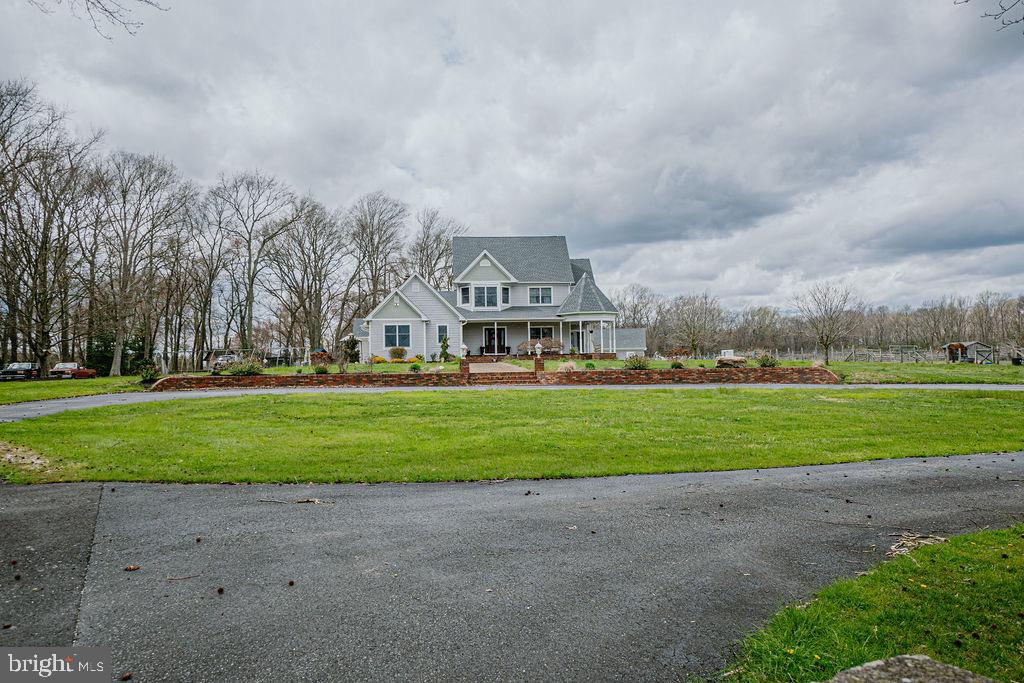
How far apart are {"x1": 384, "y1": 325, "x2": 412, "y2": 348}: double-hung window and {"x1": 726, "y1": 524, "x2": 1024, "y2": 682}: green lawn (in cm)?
3321

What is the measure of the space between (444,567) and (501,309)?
3439 cm

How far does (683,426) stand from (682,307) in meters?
57.6

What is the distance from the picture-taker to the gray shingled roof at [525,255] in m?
40.1

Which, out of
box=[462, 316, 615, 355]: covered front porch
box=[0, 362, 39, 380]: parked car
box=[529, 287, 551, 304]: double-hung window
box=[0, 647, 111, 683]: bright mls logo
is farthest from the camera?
box=[529, 287, 551, 304]: double-hung window

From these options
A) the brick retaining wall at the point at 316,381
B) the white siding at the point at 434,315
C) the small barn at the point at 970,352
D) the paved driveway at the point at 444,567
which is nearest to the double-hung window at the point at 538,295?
the white siding at the point at 434,315

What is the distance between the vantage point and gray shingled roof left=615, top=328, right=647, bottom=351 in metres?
39.2

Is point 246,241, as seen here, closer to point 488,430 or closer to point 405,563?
point 488,430

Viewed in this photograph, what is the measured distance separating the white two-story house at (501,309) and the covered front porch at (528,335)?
0.07 m

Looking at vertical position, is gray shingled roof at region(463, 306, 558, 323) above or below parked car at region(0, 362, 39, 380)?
above

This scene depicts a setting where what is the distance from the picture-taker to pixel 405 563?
4699mm

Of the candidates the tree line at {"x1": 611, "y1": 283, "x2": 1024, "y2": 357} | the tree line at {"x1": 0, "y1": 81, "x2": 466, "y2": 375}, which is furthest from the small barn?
the tree line at {"x1": 0, "y1": 81, "x2": 466, "y2": 375}

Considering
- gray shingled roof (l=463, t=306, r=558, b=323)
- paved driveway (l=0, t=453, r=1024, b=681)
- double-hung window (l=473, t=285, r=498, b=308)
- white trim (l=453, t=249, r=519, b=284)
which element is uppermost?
white trim (l=453, t=249, r=519, b=284)

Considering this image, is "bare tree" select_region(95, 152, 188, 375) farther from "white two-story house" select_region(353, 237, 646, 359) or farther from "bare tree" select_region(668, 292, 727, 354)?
"bare tree" select_region(668, 292, 727, 354)

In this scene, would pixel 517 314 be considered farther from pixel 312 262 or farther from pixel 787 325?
pixel 787 325
